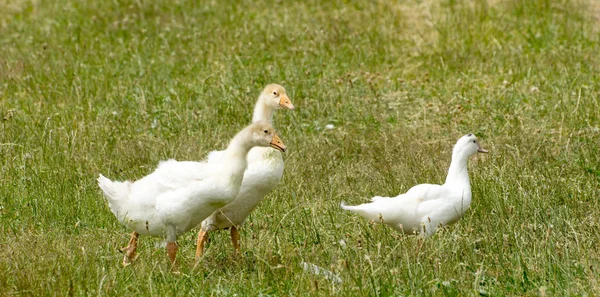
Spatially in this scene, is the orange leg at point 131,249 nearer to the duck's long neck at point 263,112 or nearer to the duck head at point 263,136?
the duck head at point 263,136

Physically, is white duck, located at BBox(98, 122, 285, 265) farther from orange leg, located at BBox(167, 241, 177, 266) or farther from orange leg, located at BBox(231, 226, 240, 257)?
orange leg, located at BBox(231, 226, 240, 257)

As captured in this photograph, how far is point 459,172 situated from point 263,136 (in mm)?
Answer: 1513

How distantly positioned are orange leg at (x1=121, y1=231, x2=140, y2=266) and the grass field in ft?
0.33

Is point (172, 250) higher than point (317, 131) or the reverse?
higher

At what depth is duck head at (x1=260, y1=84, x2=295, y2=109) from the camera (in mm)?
7824

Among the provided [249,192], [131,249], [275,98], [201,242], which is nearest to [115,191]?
[131,249]

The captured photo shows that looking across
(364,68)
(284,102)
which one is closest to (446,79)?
(364,68)

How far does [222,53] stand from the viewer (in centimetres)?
1168

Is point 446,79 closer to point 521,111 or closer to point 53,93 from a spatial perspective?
point 521,111

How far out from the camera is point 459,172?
23.3 feet

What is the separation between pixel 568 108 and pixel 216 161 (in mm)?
4228

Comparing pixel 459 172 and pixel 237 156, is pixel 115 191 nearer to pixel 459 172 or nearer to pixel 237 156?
pixel 237 156

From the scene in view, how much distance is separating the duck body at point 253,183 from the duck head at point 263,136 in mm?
389

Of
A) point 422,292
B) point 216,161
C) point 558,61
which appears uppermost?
point 216,161
